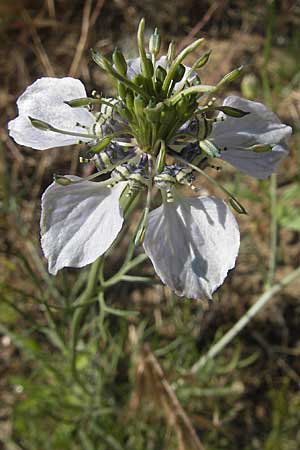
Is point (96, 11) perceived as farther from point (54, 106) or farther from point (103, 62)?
point (103, 62)

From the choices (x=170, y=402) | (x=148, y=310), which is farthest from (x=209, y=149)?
(x=148, y=310)

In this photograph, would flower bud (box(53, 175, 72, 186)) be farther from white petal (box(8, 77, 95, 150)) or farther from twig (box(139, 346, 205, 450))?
twig (box(139, 346, 205, 450))

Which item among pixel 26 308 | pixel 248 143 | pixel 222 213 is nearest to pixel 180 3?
pixel 26 308

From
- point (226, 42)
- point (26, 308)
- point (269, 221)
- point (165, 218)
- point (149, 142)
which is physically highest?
point (149, 142)

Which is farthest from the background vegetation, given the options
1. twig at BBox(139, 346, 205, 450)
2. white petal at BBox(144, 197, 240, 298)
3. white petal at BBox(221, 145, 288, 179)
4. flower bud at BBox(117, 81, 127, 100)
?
flower bud at BBox(117, 81, 127, 100)

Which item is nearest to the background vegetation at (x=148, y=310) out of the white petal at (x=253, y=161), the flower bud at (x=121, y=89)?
the white petal at (x=253, y=161)

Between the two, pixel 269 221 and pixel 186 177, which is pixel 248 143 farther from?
pixel 269 221
